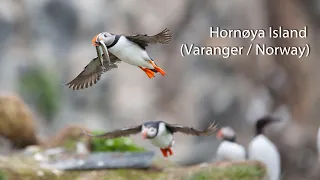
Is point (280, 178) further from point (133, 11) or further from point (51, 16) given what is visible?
point (51, 16)

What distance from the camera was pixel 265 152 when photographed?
226 cm

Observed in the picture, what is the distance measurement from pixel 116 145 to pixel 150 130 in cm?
108

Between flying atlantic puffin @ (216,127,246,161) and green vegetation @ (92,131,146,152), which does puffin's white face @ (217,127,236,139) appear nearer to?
flying atlantic puffin @ (216,127,246,161)

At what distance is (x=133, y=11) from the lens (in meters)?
2.59

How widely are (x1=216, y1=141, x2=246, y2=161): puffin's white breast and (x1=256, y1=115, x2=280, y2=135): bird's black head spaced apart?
5.1 inches

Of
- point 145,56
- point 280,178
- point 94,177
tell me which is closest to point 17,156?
point 94,177

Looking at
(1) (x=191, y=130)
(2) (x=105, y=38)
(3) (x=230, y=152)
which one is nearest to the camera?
(2) (x=105, y=38)

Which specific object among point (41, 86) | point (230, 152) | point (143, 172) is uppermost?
point (41, 86)

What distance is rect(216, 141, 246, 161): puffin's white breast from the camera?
2.30 m

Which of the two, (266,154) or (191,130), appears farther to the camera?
(266,154)

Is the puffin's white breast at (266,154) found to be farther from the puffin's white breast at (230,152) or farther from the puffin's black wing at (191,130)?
the puffin's black wing at (191,130)

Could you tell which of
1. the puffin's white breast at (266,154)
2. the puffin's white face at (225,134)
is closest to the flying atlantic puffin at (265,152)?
the puffin's white breast at (266,154)

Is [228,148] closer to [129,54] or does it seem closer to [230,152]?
[230,152]

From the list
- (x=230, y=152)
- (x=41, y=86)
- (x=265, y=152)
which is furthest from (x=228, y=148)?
(x=41, y=86)
